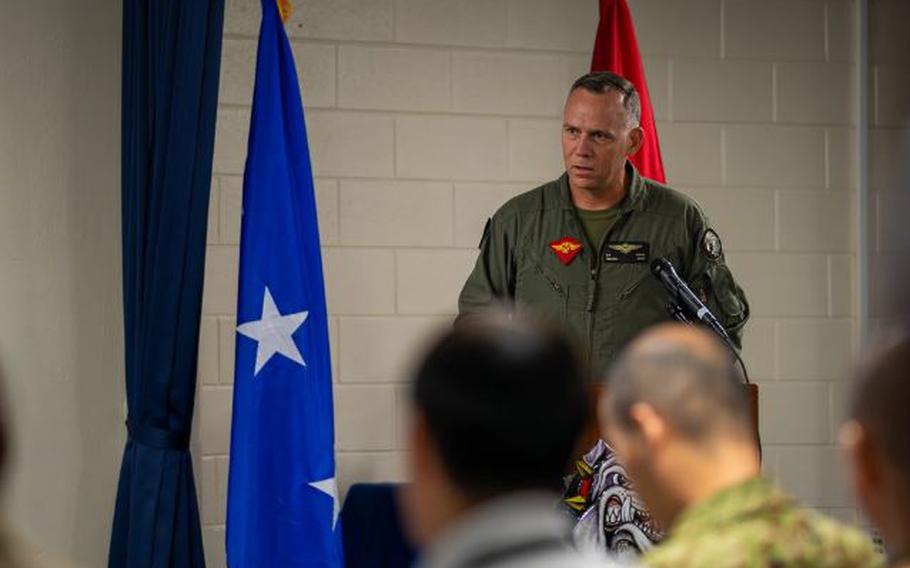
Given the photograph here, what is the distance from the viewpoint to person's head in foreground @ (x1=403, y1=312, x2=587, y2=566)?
4.55 ft

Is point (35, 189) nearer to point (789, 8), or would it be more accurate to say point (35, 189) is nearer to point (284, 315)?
point (284, 315)

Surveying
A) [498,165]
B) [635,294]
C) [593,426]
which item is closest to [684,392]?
[593,426]

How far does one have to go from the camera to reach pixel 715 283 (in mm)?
3629

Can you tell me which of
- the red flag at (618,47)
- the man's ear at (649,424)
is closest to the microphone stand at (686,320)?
the red flag at (618,47)

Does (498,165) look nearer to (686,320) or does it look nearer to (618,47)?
(618,47)

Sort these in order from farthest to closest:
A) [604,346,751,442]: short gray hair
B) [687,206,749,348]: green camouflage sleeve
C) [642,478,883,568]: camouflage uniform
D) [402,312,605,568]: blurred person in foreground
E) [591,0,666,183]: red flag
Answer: [591,0,666,183]: red flag < [687,206,749,348]: green camouflage sleeve < [604,346,751,442]: short gray hair < [642,478,883,568]: camouflage uniform < [402,312,605,568]: blurred person in foreground

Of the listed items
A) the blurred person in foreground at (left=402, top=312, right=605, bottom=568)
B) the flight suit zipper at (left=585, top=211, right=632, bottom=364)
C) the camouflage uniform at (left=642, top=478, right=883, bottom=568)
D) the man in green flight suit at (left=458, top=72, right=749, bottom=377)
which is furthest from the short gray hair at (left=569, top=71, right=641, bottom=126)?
the blurred person in foreground at (left=402, top=312, right=605, bottom=568)

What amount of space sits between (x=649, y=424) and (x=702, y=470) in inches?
3.4

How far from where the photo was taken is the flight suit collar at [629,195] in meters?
3.70

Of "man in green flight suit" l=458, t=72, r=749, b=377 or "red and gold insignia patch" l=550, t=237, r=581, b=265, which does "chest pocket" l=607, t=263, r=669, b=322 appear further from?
"red and gold insignia patch" l=550, t=237, r=581, b=265

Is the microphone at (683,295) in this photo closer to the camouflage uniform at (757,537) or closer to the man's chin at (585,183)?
the man's chin at (585,183)

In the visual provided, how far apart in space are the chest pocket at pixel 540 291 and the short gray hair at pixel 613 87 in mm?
486

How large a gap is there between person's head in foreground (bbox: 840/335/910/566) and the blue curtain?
257 centimetres

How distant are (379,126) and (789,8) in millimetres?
1527
